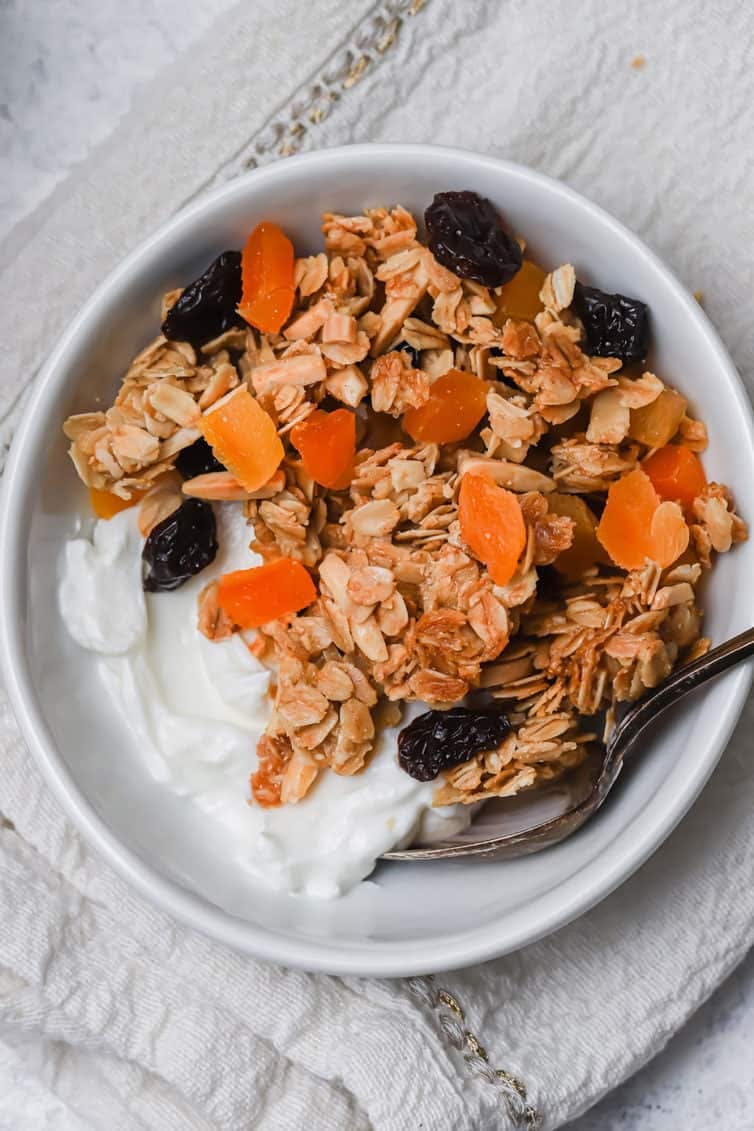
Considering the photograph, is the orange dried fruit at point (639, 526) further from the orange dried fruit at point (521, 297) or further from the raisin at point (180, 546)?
the raisin at point (180, 546)

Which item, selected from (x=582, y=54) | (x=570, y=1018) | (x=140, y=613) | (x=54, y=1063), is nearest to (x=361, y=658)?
(x=140, y=613)

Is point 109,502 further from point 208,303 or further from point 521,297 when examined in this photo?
point 521,297

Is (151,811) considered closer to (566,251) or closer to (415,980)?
(415,980)

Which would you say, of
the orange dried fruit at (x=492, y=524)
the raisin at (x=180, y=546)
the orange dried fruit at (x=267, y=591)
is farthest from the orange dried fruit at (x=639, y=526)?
the raisin at (x=180, y=546)

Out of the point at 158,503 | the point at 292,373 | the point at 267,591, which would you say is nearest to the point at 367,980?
A: the point at 267,591

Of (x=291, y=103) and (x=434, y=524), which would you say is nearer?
(x=434, y=524)

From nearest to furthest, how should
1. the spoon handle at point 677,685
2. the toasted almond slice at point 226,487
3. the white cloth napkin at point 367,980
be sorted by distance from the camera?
the spoon handle at point 677,685
the toasted almond slice at point 226,487
the white cloth napkin at point 367,980
